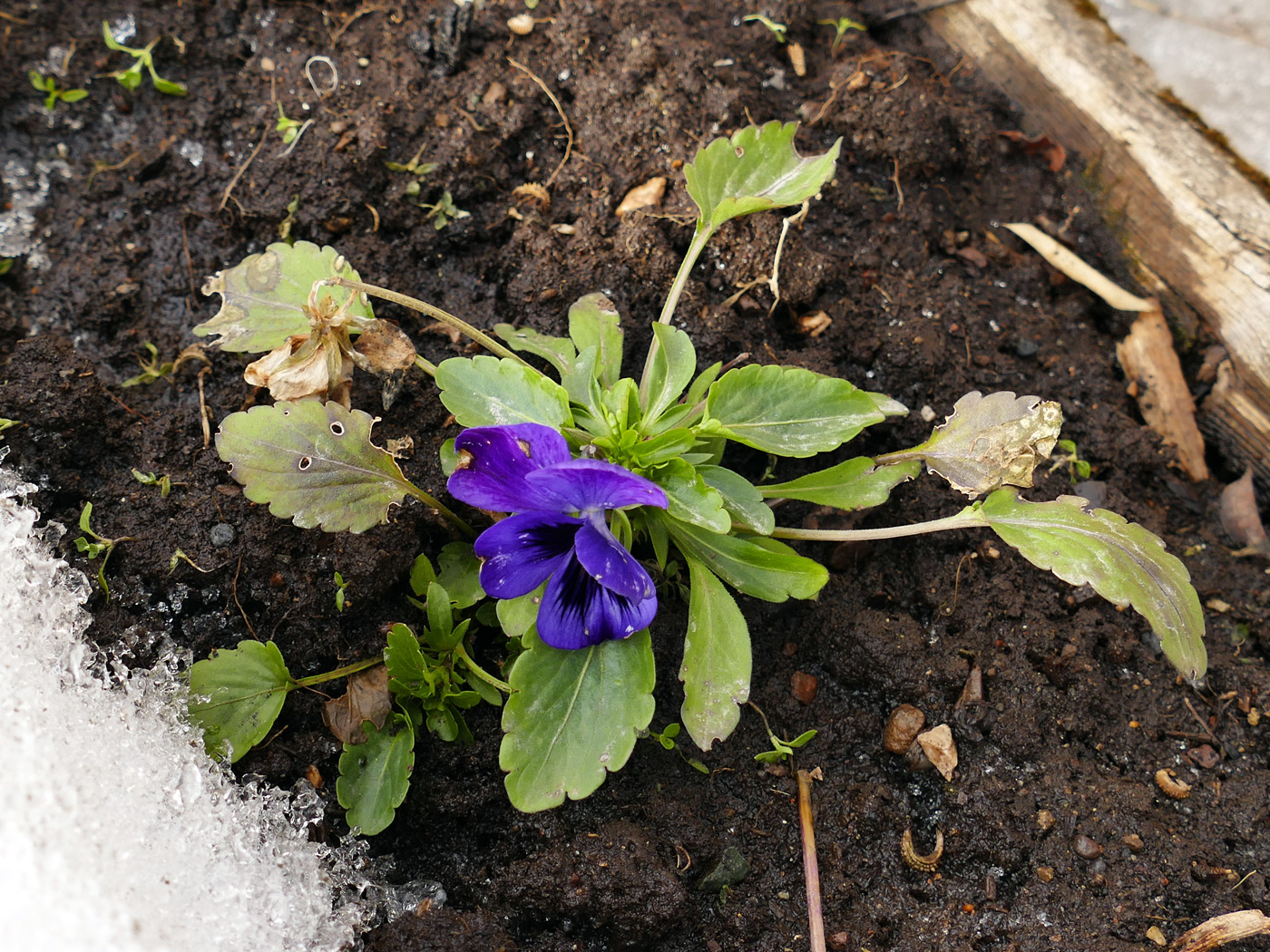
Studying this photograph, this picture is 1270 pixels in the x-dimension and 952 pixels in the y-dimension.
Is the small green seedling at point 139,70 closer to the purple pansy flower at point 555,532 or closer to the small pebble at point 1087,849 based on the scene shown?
the purple pansy flower at point 555,532

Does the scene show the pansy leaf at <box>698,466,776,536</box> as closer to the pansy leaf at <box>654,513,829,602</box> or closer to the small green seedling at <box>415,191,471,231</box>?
the pansy leaf at <box>654,513,829,602</box>

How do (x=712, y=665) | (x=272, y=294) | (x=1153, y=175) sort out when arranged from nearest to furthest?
(x=712, y=665), (x=272, y=294), (x=1153, y=175)

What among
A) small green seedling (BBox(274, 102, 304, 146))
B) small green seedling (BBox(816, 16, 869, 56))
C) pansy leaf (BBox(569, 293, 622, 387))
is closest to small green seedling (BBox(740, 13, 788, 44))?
small green seedling (BBox(816, 16, 869, 56))

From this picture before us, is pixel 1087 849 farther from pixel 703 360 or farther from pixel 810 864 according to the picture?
pixel 703 360

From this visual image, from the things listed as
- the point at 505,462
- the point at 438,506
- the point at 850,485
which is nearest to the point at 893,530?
the point at 850,485

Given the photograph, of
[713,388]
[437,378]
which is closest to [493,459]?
[437,378]

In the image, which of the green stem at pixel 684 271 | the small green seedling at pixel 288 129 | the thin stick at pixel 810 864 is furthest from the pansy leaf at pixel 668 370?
the small green seedling at pixel 288 129
